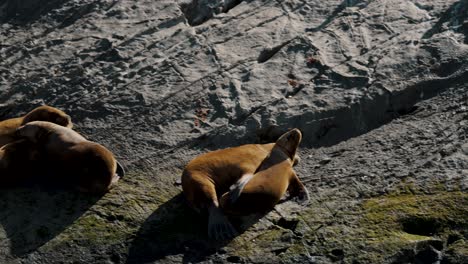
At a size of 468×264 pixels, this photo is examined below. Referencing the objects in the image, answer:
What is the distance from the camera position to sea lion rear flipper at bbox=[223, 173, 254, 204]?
26.5 ft

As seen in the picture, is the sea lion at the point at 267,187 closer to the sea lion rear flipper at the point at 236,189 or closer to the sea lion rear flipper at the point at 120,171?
the sea lion rear flipper at the point at 236,189

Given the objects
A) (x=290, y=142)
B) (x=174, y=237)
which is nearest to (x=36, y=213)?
(x=174, y=237)

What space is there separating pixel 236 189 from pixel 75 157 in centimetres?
153

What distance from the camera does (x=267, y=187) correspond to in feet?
26.6

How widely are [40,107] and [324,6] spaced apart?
3.41 m

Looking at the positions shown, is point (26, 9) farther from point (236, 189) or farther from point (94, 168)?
point (236, 189)

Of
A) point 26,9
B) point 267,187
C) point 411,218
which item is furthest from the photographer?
point 26,9

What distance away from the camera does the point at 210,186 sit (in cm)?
824

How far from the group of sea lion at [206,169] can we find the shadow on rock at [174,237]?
97 millimetres

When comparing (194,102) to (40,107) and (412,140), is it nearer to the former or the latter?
(40,107)

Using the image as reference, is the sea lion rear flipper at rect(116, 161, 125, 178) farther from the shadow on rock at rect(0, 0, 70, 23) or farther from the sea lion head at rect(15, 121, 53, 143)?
the shadow on rock at rect(0, 0, 70, 23)

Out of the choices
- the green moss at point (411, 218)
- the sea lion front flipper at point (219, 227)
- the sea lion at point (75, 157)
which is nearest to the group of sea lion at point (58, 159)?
the sea lion at point (75, 157)

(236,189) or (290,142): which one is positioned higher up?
(290,142)

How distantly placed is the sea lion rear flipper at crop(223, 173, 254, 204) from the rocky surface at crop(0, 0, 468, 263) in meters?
0.24
